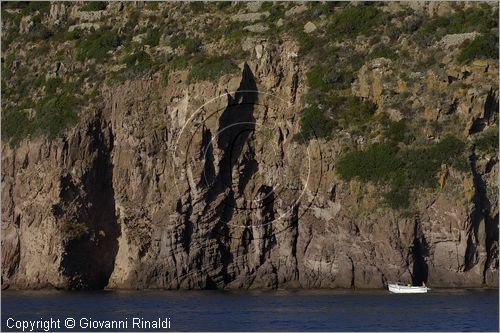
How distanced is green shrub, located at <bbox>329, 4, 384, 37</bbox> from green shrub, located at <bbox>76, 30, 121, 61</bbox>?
13.8m

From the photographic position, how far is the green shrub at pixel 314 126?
75375 millimetres

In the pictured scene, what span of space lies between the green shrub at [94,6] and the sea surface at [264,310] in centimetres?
2433

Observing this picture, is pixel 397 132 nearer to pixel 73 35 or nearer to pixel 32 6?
pixel 73 35

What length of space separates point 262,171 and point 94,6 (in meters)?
21.6

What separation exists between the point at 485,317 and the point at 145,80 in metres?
29.6

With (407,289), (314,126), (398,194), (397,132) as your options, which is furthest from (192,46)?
(407,289)

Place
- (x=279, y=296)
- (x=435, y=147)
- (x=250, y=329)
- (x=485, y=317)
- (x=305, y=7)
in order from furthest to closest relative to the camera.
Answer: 1. (x=305, y=7)
2. (x=435, y=147)
3. (x=279, y=296)
4. (x=485, y=317)
5. (x=250, y=329)

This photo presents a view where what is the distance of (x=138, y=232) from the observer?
247 feet

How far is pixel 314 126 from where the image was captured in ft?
248

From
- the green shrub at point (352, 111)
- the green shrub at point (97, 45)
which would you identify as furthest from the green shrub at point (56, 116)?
the green shrub at point (352, 111)

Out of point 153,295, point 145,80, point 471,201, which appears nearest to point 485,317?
point 471,201

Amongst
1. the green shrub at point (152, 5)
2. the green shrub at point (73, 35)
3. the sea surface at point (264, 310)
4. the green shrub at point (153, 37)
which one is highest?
the green shrub at point (152, 5)

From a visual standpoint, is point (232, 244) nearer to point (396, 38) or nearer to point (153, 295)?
point (153, 295)

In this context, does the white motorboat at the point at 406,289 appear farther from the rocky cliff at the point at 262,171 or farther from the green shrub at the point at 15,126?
the green shrub at the point at 15,126
